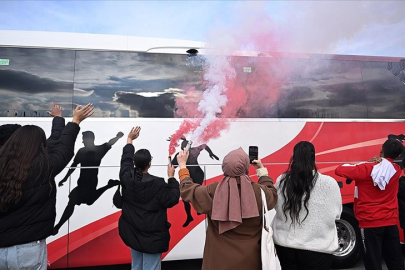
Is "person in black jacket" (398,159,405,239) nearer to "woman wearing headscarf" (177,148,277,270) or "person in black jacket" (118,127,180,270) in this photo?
"woman wearing headscarf" (177,148,277,270)

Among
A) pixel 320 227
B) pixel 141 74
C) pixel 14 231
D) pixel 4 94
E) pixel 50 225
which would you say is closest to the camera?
pixel 14 231

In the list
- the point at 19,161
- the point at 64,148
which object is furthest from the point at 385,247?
the point at 19,161

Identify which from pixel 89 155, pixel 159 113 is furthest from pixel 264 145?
pixel 89 155

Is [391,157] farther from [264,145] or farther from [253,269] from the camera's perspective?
[253,269]

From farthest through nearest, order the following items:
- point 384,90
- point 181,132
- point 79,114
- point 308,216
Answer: point 384,90
point 181,132
point 79,114
point 308,216

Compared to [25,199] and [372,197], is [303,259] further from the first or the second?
[25,199]

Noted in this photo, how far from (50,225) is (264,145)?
352 centimetres

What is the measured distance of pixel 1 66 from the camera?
464 centimetres

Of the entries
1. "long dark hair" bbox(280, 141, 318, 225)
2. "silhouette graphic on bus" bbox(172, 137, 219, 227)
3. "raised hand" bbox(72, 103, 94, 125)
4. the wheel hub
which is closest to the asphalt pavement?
the wheel hub

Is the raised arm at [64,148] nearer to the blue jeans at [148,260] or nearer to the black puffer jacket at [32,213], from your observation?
the black puffer jacket at [32,213]

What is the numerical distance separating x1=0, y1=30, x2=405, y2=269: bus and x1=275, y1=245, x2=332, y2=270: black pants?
2.28 meters

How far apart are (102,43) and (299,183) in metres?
3.83

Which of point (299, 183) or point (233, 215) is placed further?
point (299, 183)

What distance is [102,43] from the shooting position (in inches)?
193
